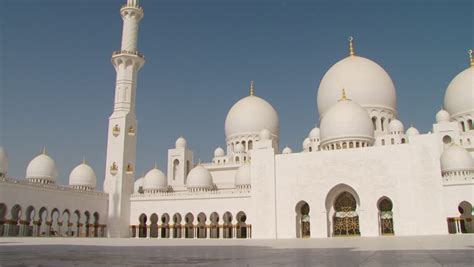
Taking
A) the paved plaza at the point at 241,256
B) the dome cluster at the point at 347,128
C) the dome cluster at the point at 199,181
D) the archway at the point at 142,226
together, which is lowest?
the paved plaza at the point at 241,256

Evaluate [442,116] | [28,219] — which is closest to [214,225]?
[28,219]

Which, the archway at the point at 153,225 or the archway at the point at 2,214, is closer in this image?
the archway at the point at 2,214

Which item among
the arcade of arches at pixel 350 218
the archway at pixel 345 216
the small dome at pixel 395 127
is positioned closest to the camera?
the arcade of arches at pixel 350 218

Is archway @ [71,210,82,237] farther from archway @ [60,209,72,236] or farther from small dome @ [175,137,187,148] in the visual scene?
small dome @ [175,137,187,148]

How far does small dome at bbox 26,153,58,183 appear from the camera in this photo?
88.0 feet

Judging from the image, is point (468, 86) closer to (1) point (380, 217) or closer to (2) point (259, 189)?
(1) point (380, 217)

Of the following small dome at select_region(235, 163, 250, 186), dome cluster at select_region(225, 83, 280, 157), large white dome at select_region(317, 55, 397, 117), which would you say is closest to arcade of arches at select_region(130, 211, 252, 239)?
small dome at select_region(235, 163, 250, 186)

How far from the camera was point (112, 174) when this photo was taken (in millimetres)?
29250

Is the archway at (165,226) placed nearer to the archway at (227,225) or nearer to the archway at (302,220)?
the archway at (227,225)

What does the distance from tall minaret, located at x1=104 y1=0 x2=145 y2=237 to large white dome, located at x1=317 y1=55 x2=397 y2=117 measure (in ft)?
46.1

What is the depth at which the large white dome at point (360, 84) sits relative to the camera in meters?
29.7

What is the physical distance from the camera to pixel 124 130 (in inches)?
1156

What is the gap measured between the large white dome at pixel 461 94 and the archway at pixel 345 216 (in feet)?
41.6

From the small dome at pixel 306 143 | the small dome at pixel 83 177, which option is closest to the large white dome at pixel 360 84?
the small dome at pixel 306 143
